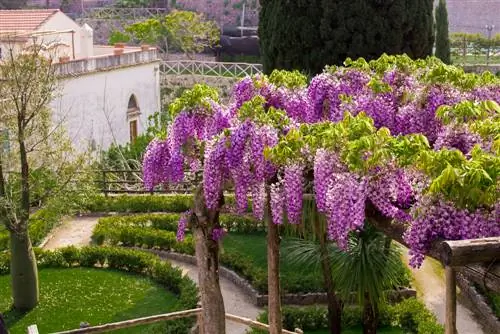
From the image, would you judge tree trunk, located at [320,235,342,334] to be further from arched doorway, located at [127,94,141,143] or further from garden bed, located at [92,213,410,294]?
arched doorway, located at [127,94,141,143]

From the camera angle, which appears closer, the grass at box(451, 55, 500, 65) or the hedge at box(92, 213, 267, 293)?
the hedge at box(92, 213, 267, 293)

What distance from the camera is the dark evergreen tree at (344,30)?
13438 mm

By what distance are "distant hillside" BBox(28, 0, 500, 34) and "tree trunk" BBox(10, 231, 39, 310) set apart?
142 feet

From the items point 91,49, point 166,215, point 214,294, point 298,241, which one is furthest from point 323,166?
point 91,49

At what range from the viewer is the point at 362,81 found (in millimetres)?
8336

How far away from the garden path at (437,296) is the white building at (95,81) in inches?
418

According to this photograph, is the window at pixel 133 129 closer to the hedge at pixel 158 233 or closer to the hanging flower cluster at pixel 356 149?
the hedge at pixel 158 233

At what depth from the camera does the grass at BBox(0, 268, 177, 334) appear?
35.3ft

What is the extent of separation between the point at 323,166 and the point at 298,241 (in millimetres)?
5085

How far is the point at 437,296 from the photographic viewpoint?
11633mm

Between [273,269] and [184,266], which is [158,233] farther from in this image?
[273,269]

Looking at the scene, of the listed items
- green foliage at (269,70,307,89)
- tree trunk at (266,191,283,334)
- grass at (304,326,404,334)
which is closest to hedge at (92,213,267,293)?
grass at (304,326,404,334)

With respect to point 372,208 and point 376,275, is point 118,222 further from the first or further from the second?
point 372,208

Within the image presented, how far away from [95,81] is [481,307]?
1475 cm
